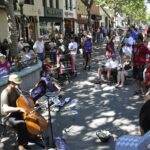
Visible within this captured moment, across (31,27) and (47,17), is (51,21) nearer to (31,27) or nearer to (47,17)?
(47,17)

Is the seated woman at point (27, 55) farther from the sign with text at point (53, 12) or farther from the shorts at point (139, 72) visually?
the sign with text at point (53, 12)

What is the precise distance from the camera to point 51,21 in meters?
36.2

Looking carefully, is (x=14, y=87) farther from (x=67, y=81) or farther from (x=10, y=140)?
(x=67, y=81)

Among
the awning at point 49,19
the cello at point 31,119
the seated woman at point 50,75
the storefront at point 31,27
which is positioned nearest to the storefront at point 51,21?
the awning at point 49,19

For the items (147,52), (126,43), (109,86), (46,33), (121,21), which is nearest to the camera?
(147,52)

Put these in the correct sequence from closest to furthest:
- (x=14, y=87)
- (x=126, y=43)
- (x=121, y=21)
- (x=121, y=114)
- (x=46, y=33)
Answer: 1. (x=14, y=87)
2. (x=121, y=114)
3. (x=126, y=43)
4. (x=46, y=33)
5. (x=121, y=21)

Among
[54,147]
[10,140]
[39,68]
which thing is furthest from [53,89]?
[54,147]

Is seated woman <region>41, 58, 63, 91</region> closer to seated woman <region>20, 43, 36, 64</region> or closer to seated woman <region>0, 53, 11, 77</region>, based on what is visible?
seated woman <region>20, 43, 36, 64</region>

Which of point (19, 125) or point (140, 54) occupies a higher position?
point (140, 54)

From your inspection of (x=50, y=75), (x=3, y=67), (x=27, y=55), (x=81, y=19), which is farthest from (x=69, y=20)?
(x=3, y=67)

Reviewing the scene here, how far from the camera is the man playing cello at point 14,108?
6.28 meters

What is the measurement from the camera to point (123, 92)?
476 inches

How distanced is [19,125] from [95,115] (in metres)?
3.30

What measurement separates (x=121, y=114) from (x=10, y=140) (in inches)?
117
